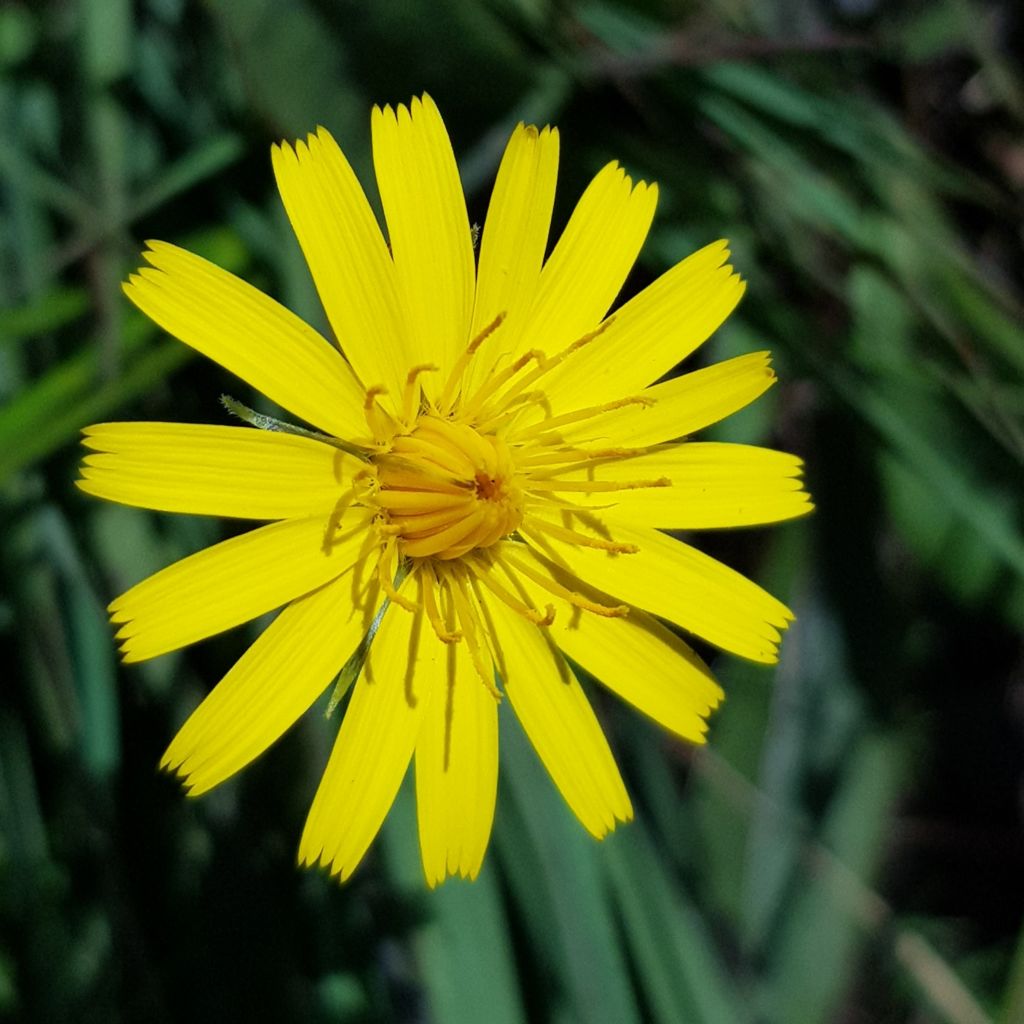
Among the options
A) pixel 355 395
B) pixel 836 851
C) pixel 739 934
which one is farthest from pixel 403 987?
pixel 355 395

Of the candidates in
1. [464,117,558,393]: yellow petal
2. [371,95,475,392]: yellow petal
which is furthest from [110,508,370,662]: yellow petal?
[464,117,558,393]: yellow petal

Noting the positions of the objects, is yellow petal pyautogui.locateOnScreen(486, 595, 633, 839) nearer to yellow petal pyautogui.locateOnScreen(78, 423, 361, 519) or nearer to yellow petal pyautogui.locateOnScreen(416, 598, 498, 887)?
yellow petal pyautogui.locateOnScreen(416, 598, 498, 887)

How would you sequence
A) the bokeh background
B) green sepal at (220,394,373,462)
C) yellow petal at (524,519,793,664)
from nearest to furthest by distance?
1. green sepal at (220,394,373,462)
2. yellow petal at (524,519,793,664)
3. the bokeh background

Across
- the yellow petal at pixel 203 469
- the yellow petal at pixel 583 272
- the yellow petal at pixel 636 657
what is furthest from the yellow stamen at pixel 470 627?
the yellow petal at pixel 583 272

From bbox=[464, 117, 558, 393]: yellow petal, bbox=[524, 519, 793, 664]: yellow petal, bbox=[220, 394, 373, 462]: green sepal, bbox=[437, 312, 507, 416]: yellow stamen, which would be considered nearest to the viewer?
bbox=[220, 394, 373, 462]: green sepal

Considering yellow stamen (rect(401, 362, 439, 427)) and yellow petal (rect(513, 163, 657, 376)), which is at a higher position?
yellow petal (rect(513, 163, 657, 376))

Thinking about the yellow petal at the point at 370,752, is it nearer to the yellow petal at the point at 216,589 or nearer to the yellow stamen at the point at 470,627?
the yellow stamen at the point at 470,627

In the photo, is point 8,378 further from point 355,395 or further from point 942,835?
point 942,835

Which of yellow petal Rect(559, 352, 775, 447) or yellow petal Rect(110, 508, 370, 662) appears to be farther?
yellow petal Rect(559, 352, 775, 447)
